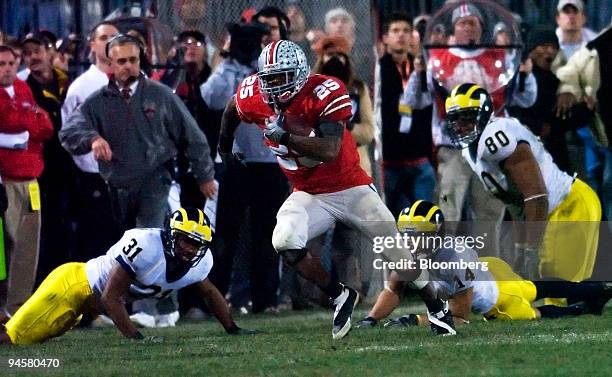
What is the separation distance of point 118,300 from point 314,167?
4.36 feet

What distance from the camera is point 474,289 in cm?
832

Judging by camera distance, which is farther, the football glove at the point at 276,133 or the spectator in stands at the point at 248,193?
the spectator in stands at the point at 248,193

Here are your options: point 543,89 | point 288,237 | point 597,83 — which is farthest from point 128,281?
point 597,83

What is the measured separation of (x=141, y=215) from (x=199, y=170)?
0.50m

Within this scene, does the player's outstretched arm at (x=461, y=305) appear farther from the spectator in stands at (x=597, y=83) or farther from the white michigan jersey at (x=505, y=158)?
the spectator in stands at (x=597, y=83)

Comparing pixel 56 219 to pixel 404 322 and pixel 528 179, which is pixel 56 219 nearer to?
pixel 404 322

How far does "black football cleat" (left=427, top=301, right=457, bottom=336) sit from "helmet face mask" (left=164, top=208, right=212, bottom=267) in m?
1.35

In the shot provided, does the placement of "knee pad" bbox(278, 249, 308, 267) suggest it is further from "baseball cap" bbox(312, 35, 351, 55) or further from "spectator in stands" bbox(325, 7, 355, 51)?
"spectator in stands" bbox(325, 7, 355, 51)

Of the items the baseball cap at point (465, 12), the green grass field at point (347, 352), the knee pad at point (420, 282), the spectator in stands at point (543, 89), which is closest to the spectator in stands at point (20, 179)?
the green grass field at point (347, 352)

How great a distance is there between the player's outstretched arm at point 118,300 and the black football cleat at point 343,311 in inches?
45.4

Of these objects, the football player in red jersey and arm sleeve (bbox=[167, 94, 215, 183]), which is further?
arm sleeve (bbox=[167, 94, 215, 183])

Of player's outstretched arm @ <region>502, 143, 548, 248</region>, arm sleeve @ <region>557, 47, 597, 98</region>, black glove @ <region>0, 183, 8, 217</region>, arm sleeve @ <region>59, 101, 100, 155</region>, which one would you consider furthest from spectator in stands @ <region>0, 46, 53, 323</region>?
arm sleeve @ <region>557, 47, 597, 98</region>

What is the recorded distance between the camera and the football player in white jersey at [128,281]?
7.84 meters

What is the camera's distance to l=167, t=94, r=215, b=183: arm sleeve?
30.4ft
